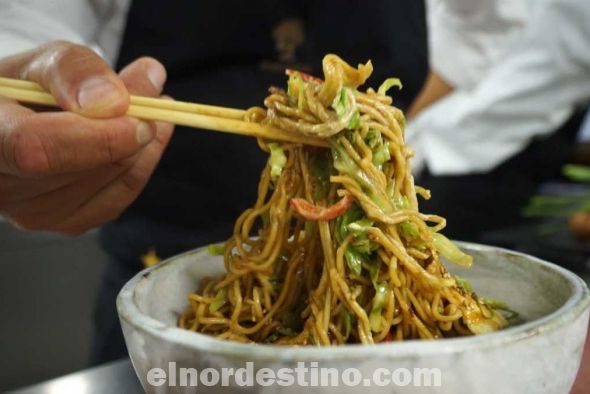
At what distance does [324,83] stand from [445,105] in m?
2.07

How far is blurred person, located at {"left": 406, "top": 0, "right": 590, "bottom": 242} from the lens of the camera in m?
2.64

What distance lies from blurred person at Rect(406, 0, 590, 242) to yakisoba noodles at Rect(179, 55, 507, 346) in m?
1.71

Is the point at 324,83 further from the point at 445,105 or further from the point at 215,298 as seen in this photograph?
the point at 445,105

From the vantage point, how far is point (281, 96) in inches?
34.9

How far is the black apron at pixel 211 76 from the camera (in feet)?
5.50

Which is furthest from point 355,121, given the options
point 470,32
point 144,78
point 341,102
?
point 470,32

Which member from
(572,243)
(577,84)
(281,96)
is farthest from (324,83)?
(577,84)

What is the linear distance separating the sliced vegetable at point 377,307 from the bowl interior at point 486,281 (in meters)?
0.19

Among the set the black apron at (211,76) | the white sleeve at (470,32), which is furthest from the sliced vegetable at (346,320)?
the white sleeve at (470,32)

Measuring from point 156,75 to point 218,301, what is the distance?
51cm

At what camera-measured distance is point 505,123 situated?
9.30 ft

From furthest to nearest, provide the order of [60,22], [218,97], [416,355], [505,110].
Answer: [505,110] < [218,97] < [60,22] < [416,355]

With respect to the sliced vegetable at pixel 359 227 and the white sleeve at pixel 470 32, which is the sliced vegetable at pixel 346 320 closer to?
the sliced vegetable at pixel 359 227

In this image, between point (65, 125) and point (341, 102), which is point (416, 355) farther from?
point (65, 125)
